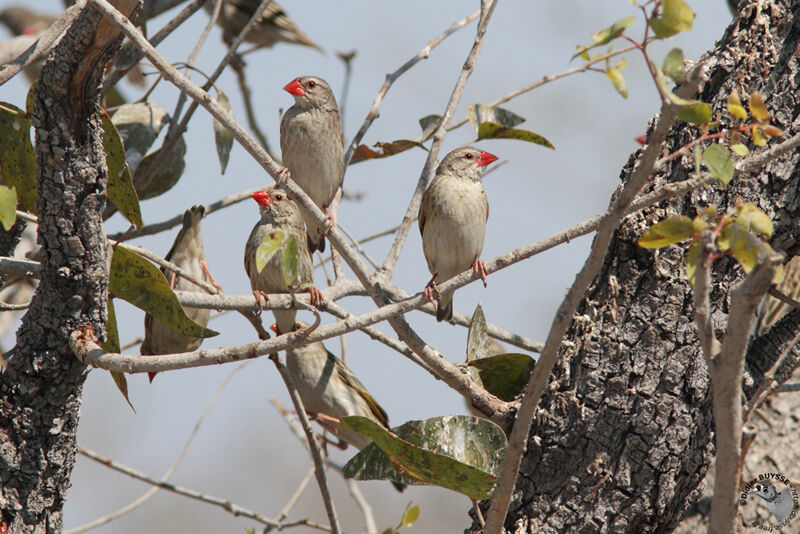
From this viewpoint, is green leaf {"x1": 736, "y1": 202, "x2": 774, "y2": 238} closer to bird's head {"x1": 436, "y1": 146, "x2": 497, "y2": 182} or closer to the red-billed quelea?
bird's head {"x1": 436, "y1": 146, "x2": 497, "y2": 182}

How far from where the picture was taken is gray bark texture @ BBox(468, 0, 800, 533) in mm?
2713

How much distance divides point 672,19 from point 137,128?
3.29m

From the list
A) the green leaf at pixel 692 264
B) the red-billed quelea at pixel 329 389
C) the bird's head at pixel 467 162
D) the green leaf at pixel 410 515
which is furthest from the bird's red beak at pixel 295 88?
the green leaf at pixel 692 264

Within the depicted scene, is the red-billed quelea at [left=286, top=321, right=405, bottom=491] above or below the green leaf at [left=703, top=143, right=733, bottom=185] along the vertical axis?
above

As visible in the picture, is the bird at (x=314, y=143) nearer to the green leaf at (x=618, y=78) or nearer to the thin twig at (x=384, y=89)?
the thin twig at (x=384, y=89)

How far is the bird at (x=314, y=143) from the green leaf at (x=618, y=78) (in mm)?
2991

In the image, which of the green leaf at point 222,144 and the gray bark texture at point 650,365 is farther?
the green leaf at point 222,144

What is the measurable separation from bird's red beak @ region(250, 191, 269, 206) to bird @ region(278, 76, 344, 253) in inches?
7.7

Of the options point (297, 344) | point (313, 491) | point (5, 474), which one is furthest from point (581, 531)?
point (313, 491)

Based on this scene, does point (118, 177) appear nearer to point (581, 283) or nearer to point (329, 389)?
point (581, 283)

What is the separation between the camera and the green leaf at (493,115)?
363 centimetres

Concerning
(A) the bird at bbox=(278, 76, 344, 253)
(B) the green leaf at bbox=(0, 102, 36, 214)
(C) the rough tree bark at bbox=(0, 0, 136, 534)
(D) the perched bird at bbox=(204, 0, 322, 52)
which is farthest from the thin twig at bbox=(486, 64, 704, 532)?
(D) the perched bird at bbox=(204, 0, 322, 52)

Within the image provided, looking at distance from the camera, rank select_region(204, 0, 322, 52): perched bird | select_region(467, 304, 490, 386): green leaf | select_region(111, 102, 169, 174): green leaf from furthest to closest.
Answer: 1. select_region(204, 0, 322, 52): perched bird
2. select_region(111, 102, 169, 174): green leaf
3. select_region(467, 304, 490, 386): green leaf

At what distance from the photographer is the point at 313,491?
1497cm
